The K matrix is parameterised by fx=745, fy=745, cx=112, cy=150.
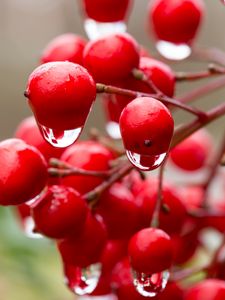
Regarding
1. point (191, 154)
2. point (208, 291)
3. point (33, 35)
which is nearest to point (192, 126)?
point (208, 291)

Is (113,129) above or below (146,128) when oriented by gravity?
below

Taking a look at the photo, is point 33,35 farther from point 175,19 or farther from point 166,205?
point 166,205

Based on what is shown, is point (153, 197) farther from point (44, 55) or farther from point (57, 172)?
point (44, 55)

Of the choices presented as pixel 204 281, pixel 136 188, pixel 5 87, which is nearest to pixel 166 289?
pixel 204 281

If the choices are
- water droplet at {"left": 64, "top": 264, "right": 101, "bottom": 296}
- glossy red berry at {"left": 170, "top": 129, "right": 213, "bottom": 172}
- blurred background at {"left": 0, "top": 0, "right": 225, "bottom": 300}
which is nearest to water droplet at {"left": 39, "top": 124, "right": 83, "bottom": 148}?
water droplet at {"left": 64, "top": 264, "right": 101, "bottom": 296}

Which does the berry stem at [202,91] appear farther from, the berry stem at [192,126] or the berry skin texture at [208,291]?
the berry skin texture at [208,291]

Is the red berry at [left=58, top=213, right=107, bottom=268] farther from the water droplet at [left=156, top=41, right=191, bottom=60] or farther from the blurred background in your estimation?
the blurred background

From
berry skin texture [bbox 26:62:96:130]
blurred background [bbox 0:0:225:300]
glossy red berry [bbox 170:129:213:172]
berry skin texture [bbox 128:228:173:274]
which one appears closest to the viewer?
berry skin texture [bbox 26:62:96:130]
